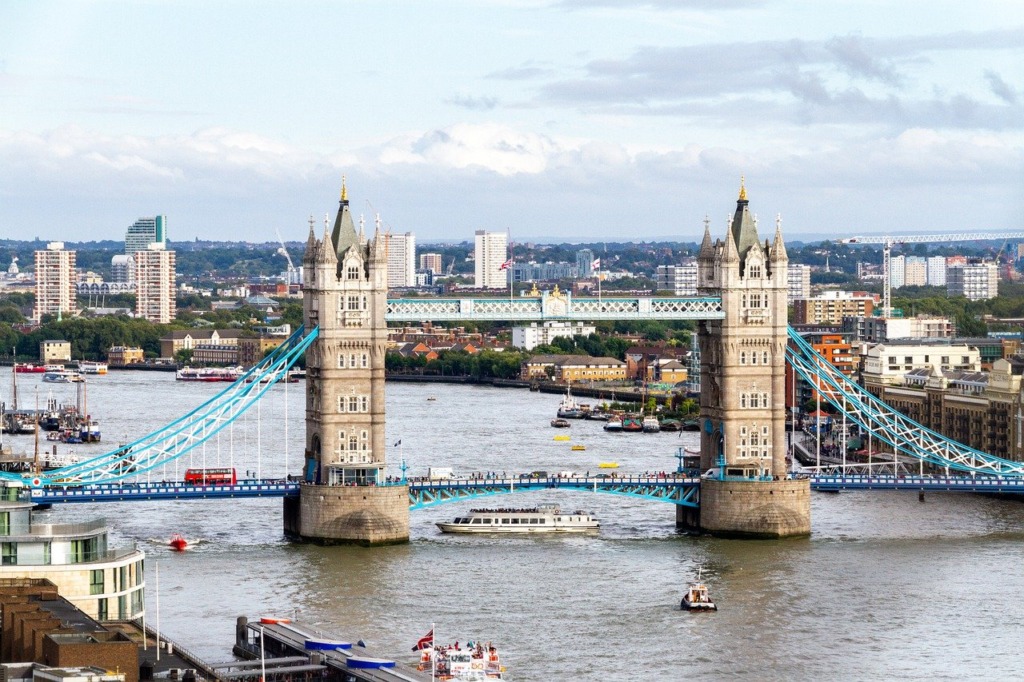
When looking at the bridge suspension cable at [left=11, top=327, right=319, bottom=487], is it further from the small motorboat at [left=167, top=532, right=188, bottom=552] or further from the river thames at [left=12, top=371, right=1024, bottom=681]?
the small motorboat at [left=167, top=532, right=188, bottom=552]

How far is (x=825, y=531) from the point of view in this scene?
81938 mm

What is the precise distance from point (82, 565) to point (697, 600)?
Answer: 22.6 meters

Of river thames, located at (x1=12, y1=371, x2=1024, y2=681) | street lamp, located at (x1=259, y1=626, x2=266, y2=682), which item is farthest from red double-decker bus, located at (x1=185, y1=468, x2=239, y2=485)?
street lamp, located at (x1=259, y1=626, x2=266, y2=682)

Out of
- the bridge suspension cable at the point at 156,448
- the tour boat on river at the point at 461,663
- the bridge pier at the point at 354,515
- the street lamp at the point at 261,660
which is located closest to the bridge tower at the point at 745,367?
the bridge pier at the point at 354,515

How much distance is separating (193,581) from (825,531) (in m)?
24.0

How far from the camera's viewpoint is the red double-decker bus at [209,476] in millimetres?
83994

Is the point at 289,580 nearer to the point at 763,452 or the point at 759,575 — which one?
the point at 759,575

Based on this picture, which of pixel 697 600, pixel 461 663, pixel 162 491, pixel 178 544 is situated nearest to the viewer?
pixel 461 663

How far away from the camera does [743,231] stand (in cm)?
8294

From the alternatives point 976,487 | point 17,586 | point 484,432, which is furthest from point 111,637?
point 484,432

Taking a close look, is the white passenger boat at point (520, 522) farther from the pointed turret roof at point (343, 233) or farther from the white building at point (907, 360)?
the white building at point (907, 360)

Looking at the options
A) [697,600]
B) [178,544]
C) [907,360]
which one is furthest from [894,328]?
[697,600]

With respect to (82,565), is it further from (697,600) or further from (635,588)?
(635,588)

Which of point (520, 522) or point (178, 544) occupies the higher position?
point (520, 522)
